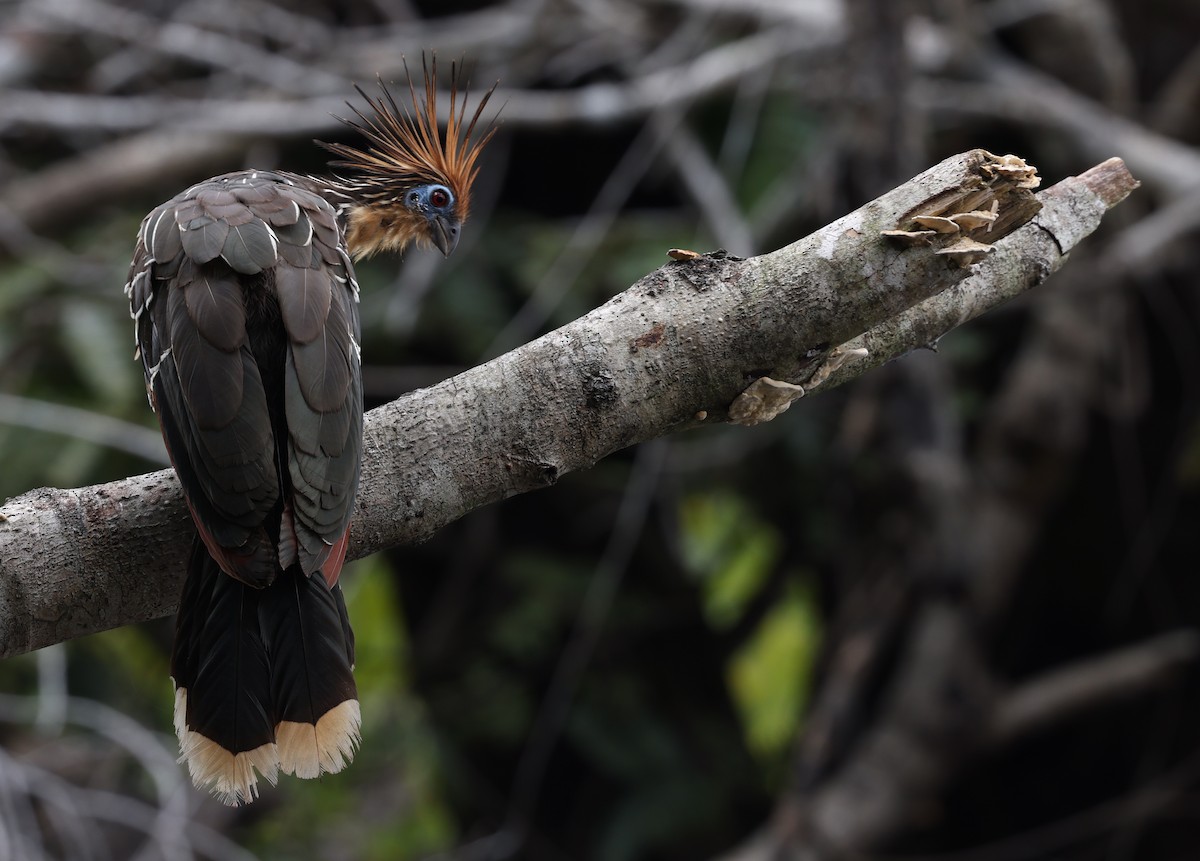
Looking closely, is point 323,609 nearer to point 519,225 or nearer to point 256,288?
point 256,288

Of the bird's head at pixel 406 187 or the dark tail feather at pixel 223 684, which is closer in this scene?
the dark tail feather at pixel 223 684

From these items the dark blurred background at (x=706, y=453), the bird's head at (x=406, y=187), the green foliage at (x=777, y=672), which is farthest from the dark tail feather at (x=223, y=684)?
the green foliage at (x=777, y=672)

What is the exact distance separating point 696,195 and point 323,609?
3.13 meters

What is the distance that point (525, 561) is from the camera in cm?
555

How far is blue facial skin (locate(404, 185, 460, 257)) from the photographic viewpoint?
320 centimetres

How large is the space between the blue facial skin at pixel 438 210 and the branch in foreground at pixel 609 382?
1.17 m

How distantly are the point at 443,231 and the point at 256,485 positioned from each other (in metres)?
1.38

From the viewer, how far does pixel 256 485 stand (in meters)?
2.01

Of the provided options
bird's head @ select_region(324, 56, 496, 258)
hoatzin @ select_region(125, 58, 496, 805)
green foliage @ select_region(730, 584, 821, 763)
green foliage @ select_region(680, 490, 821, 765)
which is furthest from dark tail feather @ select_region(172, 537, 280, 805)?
green foliage @ select_region(730, 584, 821, 763)

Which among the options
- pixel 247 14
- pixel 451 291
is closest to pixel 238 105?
pixel 247 14

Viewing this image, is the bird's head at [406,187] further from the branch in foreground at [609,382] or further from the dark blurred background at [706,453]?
the dark blurred background at [706,453]

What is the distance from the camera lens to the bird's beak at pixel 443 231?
3232 millimetres

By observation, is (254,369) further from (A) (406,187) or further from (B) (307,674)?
(A) (406,187)

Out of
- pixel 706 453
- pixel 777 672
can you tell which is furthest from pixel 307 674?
pixel 777 672
